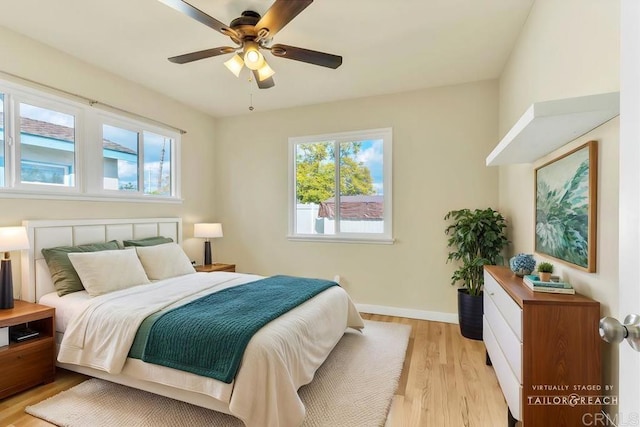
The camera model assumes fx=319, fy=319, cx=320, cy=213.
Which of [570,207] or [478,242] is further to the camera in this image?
[478,242]

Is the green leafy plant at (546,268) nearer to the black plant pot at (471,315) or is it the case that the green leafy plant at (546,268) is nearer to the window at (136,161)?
the black plant pot at (471,315)

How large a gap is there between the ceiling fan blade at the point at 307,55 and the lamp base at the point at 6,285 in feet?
8.42

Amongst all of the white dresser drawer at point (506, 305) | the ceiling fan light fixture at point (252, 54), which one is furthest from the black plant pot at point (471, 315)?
the ceiling fan light fixture at point (252, 54)

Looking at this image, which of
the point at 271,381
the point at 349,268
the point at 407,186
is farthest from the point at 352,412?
the point at 407,186

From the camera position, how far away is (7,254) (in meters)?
2.46

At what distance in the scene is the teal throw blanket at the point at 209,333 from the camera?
1780 mm

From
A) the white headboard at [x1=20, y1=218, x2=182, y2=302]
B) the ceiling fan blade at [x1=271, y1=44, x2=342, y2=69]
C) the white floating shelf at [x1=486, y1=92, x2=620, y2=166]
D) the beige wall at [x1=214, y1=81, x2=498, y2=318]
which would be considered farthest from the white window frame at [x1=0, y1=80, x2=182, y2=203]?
the white floating shelf at [x1=486, y1=92, x2=620, y2=166]

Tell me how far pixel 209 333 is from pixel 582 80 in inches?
96.2

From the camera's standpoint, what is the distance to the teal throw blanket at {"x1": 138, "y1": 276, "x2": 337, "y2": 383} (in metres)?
1.78

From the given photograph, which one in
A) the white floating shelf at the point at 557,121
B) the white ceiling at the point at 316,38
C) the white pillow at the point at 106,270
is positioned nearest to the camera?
the white floating shelf at the point at 557,121

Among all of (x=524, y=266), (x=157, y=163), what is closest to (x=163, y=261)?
(x=157, y=163)

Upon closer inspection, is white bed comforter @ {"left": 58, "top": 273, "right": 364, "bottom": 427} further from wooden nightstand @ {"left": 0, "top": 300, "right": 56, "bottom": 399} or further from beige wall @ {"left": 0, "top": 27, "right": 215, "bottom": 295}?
beige wall @ {"left": 0, "top": 27, "right": 215, "bottom": 295}

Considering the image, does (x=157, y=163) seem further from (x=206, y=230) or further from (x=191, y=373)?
(x=191, y=373)

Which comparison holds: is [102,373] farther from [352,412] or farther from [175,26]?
[175,26]
